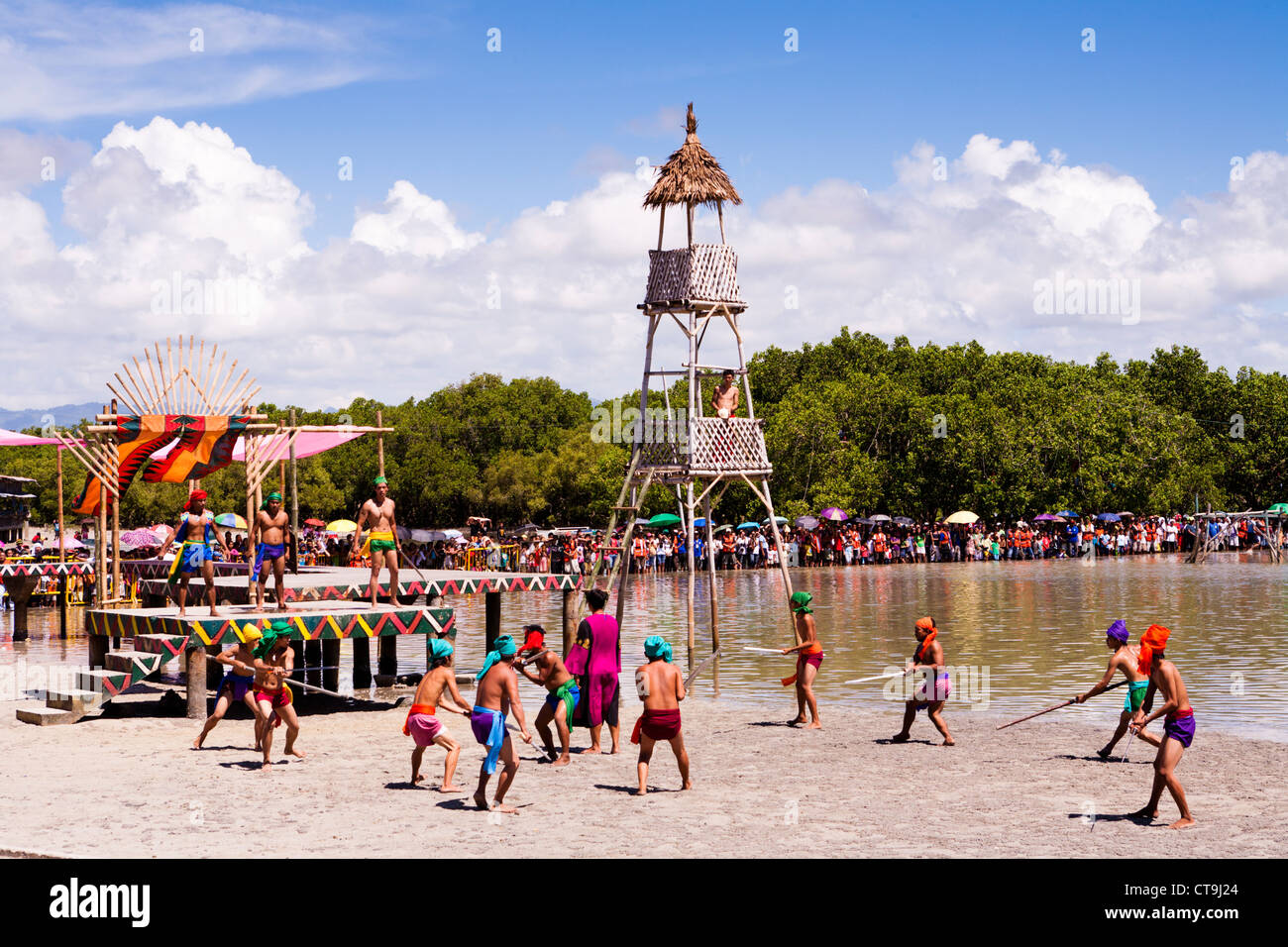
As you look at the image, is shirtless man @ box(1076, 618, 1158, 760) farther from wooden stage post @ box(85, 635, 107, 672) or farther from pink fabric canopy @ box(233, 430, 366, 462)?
wooden stage post @ box(85, 635, 107, 672)

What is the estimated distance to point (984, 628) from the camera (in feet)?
97.8

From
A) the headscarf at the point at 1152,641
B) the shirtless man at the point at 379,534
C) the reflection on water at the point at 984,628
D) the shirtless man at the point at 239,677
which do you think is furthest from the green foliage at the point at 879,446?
the headscarf at the point at 1152,641

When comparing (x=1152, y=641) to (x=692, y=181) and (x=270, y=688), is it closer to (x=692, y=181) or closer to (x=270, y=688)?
(x=270, y=688)

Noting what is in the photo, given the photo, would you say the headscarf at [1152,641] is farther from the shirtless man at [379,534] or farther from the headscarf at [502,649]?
the shirtless man at [379,534]

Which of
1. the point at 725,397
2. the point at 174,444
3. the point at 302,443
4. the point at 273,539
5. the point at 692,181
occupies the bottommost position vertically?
the point at 273,539

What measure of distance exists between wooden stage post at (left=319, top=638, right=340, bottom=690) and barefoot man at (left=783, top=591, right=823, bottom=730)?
322 inches

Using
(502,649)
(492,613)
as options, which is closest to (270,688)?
(502,649)

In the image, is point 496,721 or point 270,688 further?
point 270,688

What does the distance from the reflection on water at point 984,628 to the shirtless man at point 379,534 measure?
2.79 meters

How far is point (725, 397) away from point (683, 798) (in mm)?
11249

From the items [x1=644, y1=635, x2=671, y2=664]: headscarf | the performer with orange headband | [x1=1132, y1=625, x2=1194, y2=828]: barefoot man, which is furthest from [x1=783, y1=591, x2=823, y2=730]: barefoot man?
[x1=1132, y1=625, x2=1194, y2=828]: barefoot man

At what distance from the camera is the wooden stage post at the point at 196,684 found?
727 inches
